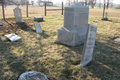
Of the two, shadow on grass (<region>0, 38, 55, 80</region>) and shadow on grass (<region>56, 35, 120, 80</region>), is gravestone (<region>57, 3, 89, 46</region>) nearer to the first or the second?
shadow on grass (<region>56, 35, 120, 80</region>)

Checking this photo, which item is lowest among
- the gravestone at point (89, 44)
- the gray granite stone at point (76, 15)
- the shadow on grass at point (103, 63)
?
the shadow on grass at point (103, 63)

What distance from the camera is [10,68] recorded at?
2.59 metres

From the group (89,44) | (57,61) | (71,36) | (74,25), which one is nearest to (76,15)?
(74,25)

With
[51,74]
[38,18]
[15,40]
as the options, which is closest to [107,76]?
[51,74]

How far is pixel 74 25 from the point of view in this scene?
3.85 metres

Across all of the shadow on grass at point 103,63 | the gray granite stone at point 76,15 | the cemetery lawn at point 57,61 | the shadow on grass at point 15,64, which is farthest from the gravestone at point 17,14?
the shadow on grass at point 103,63

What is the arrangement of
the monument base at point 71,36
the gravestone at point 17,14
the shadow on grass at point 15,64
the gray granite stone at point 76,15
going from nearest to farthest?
the shadow on grass at point 15,64
the gray granite stone at point 76,15
the monument base at point 71,36
the gravestone at point 17,14

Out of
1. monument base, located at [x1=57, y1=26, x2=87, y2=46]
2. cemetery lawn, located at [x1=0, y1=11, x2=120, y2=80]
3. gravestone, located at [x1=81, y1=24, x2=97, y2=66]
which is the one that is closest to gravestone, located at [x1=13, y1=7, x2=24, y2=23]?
cemetery lawn, located at [x1=0, y1=11, x2=120, y2=80]

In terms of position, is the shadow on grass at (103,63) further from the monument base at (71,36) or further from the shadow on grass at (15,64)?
the shadow on grass at (15,64)

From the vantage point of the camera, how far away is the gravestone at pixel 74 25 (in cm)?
373

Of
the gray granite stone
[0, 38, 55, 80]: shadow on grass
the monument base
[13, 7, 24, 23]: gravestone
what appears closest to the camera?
[0, 38, 55, 80]: shadow on grass

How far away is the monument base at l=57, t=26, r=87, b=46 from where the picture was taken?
3.84 m

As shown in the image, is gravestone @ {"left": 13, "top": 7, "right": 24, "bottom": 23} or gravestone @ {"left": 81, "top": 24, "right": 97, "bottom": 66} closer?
gravestone @ {"left": 81, "top": 24, "right": 97, "bottom": 66}

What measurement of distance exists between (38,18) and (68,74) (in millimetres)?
7017
